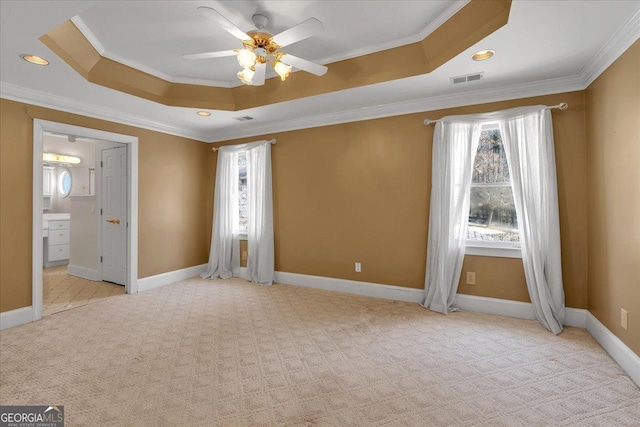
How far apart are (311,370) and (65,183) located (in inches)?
311

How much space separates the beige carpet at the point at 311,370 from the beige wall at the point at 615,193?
17.2 inches

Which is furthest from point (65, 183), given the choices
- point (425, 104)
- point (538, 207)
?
point (538, 207)

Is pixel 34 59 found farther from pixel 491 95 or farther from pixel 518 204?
pixel 518 204

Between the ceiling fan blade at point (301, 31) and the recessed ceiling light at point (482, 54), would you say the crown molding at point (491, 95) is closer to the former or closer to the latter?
the recessed ceiling light at point (482, 54)

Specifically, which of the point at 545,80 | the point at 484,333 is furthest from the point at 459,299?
the point at 545,80

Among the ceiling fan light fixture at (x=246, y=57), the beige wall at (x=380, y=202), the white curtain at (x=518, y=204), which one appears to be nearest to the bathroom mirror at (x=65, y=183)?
the beige wall at (x=380, y=202)

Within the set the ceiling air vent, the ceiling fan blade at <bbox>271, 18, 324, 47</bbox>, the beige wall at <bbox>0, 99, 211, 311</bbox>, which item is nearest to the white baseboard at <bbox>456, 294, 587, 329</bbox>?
the ceiling air vent

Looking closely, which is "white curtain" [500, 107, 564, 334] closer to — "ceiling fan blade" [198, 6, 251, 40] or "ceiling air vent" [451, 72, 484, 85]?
"ceiling air vent" [451, 72, 484, 85]

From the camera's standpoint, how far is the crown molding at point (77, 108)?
3.22 m

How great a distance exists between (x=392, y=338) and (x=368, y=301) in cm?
107

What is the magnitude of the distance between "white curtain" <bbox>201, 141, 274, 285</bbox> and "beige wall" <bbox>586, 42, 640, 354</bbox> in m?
3.96

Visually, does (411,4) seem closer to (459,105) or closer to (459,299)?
(459,105)

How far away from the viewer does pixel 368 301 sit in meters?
3.97

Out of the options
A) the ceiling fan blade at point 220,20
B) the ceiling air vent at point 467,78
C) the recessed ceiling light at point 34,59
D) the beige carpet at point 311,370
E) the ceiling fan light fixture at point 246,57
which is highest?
the ceiling air vent at point 467,78
